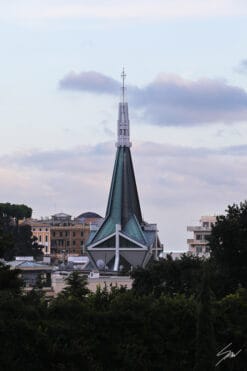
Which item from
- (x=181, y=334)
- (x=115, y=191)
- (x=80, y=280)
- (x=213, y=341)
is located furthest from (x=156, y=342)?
(x=115, y=191)

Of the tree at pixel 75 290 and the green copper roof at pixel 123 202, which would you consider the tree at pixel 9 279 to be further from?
the green copper roof at pixel 123 202

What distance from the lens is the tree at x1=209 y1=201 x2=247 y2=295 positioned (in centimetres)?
7200

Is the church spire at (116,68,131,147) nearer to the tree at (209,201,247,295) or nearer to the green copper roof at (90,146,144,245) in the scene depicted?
the green copper roof at (90,146,144,245)

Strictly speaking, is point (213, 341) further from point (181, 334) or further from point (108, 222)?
point (108, 222)

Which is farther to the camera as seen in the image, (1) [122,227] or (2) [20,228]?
(2) [20,228]

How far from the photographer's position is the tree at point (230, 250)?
7200cm

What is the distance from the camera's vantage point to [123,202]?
150375 mm

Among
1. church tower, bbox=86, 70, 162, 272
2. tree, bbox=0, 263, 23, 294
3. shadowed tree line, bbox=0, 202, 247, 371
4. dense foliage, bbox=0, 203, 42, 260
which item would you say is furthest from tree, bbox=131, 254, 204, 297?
dense foliage, bbox=0, 203, 42, 260

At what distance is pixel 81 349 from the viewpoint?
49031 mm

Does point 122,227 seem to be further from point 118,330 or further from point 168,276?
point 118,330

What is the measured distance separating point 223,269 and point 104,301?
19.7 metres

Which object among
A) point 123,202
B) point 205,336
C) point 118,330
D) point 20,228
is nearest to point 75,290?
point 118,330

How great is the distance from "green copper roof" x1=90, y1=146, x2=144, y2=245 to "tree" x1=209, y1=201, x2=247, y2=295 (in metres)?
73.4

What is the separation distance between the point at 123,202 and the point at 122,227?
2.22 metres
